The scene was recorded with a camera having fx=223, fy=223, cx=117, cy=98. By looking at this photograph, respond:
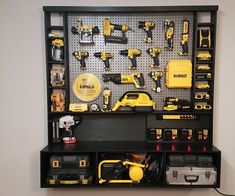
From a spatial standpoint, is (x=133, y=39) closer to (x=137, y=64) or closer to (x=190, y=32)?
(x=137, y=64)

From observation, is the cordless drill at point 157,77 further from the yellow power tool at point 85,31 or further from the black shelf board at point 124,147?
the yellow power tool at point 85,31

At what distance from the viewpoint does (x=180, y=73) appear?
5.87 feet

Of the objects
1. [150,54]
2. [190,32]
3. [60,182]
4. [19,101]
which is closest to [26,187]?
[60,182]

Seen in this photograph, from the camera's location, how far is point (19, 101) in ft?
6.21

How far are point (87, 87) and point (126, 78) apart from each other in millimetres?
333

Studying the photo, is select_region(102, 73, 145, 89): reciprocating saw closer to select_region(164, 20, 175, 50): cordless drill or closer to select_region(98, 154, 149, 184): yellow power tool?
select_region(164, 20, 175, 50): cordless drill

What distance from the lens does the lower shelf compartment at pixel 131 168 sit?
165cm

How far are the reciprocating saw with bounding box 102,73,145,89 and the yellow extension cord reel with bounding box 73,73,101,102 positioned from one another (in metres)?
0.09

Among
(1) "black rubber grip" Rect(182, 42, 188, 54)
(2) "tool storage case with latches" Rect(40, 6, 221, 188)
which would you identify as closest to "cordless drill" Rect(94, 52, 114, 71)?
(2) "tool storage case with latches" Rect(40, 6, 221, 188)

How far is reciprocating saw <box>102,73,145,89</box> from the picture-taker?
1.83m

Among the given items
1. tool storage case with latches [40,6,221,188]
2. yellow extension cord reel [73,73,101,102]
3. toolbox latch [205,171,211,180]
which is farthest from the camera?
yellow extension cord reel [73,73,101,102]

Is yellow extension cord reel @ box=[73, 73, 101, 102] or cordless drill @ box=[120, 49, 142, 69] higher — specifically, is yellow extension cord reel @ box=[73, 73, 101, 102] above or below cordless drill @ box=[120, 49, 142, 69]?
below

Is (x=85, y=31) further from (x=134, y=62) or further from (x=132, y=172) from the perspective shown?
(x=132, y=172)

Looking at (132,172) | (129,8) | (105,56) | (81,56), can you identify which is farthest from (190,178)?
(129,8)
